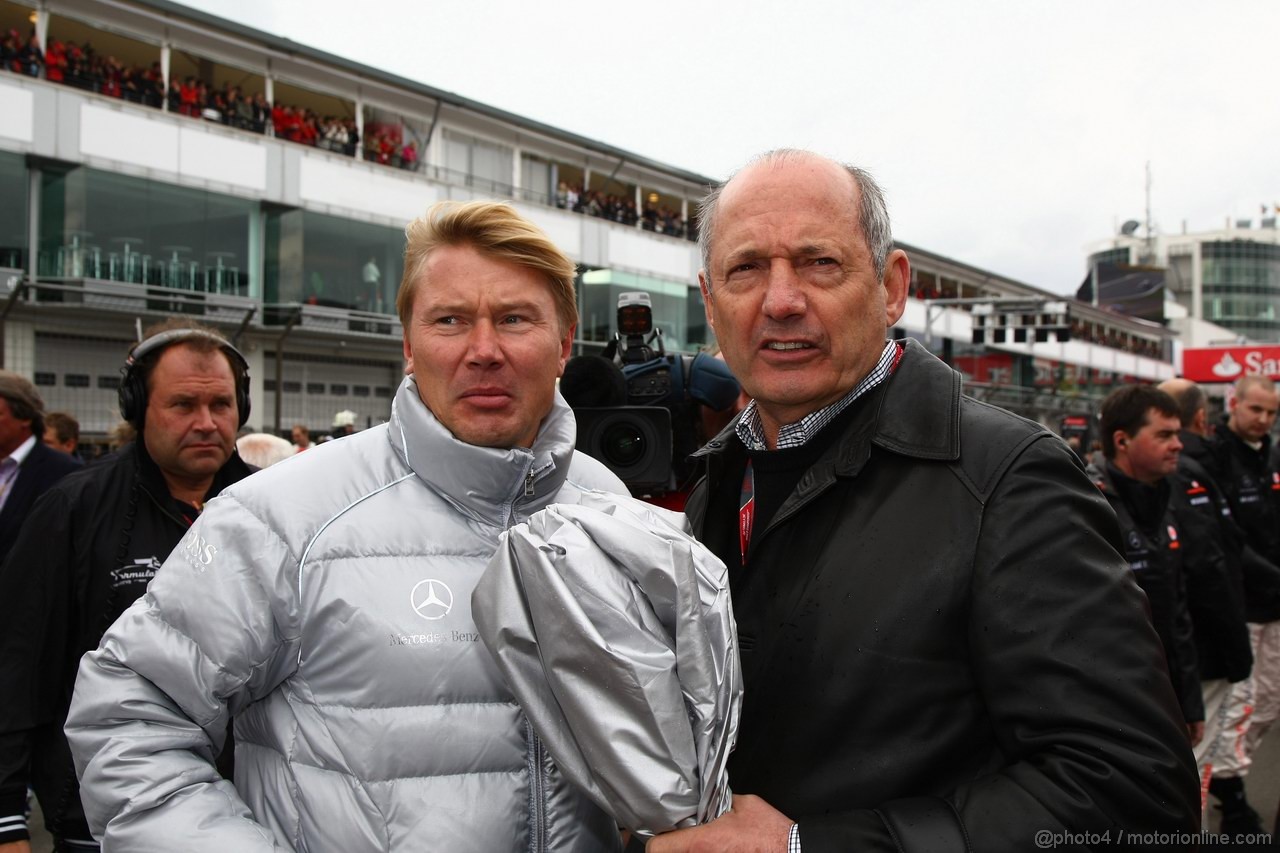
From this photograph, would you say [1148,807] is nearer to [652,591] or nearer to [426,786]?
[652,591]

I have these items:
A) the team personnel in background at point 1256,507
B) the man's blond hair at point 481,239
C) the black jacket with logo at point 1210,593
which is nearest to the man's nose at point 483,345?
the man's blond hair at point 481,239

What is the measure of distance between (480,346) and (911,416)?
31.9 inches

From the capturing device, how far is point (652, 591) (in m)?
1.35

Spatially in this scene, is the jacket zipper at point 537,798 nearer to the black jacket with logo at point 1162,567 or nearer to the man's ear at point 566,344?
the man's ear at point 566,344

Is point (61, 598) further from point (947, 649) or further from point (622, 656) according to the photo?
point (947, 649)

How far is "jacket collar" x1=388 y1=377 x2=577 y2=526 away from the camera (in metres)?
1.71

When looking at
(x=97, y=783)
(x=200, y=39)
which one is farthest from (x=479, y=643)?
(x=200, y=39)

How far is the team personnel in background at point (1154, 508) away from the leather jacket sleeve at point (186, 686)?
3.69 m

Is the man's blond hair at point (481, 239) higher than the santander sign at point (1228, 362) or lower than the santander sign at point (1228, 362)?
lower

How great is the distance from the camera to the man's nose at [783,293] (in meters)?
1.73

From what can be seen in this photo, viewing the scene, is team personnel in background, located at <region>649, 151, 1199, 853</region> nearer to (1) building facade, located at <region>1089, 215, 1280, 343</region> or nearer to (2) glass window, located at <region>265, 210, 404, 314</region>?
(2) glass window, located at <region>265, 210, 404, 314</region>

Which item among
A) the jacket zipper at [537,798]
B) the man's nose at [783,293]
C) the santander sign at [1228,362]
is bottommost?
the jacket zipper at [537,798]

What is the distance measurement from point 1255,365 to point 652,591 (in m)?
29.1

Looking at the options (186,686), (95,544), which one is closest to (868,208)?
(186,686)
